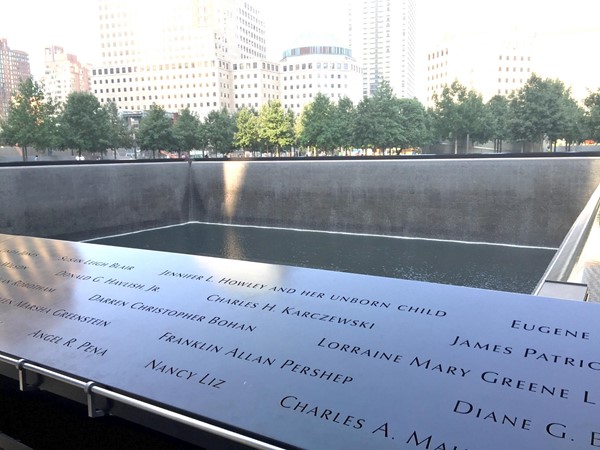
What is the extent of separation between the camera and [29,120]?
28938 millimetres

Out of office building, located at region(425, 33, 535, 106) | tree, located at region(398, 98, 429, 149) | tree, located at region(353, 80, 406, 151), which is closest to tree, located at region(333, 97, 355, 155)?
tree, located at region(353, 80, 406, 151)

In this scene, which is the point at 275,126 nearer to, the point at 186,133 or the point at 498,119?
the point at 186,133

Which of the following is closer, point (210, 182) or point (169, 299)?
point (169, 299)

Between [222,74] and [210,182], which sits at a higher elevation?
[222,74]

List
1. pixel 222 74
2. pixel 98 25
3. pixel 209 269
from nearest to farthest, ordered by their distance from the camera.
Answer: pixel 209 269
pixel 222 74
pixel 98 25

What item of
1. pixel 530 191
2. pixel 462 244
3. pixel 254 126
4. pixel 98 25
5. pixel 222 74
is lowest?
pixel 462 244

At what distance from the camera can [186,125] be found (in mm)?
38406

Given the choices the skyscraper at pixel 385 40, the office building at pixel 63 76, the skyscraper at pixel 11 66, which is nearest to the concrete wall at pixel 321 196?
the skyscraper at pixel 11 66

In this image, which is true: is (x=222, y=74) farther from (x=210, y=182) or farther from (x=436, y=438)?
(x=436, y=438)

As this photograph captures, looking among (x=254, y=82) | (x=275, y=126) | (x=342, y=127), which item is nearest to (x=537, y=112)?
(x=342, y=127)

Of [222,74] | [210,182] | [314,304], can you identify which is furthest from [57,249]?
[222,74]

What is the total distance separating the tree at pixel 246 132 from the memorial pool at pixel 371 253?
21.4 meters

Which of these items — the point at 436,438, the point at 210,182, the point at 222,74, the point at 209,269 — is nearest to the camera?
the point at 436,438

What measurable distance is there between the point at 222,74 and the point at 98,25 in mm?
34076
